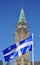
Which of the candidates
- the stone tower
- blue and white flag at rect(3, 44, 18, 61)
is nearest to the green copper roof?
the stone tower

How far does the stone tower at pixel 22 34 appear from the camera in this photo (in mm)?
137375

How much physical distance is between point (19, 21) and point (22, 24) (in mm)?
2512

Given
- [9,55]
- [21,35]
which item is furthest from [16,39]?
[9,55]

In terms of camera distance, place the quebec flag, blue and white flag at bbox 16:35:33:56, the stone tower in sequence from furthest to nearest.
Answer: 1. the stone tower
2. the quebec flag
3. blue and white flag at bbox 16:35:33:56

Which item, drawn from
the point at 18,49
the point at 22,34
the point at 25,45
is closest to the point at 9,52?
the point at 18,49

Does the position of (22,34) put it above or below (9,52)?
above

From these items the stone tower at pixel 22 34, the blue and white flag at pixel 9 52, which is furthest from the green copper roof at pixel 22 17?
the blue and white flag at pixel 9 52

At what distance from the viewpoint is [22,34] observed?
141750 millimetres

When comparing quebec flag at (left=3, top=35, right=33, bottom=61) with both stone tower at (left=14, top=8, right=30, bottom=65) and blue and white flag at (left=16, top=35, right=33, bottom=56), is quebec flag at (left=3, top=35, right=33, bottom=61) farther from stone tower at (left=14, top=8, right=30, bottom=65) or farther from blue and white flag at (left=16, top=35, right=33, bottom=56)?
stone tower at (left=14, top=8, right=30, bottom=65)

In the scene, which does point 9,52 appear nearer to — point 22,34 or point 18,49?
point 18,49

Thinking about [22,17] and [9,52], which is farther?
[22,17]

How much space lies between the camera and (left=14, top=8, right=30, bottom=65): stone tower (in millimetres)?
137375

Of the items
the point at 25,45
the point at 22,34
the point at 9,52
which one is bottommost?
the point at 9,52

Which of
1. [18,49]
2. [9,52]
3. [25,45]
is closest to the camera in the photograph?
[25,45]
